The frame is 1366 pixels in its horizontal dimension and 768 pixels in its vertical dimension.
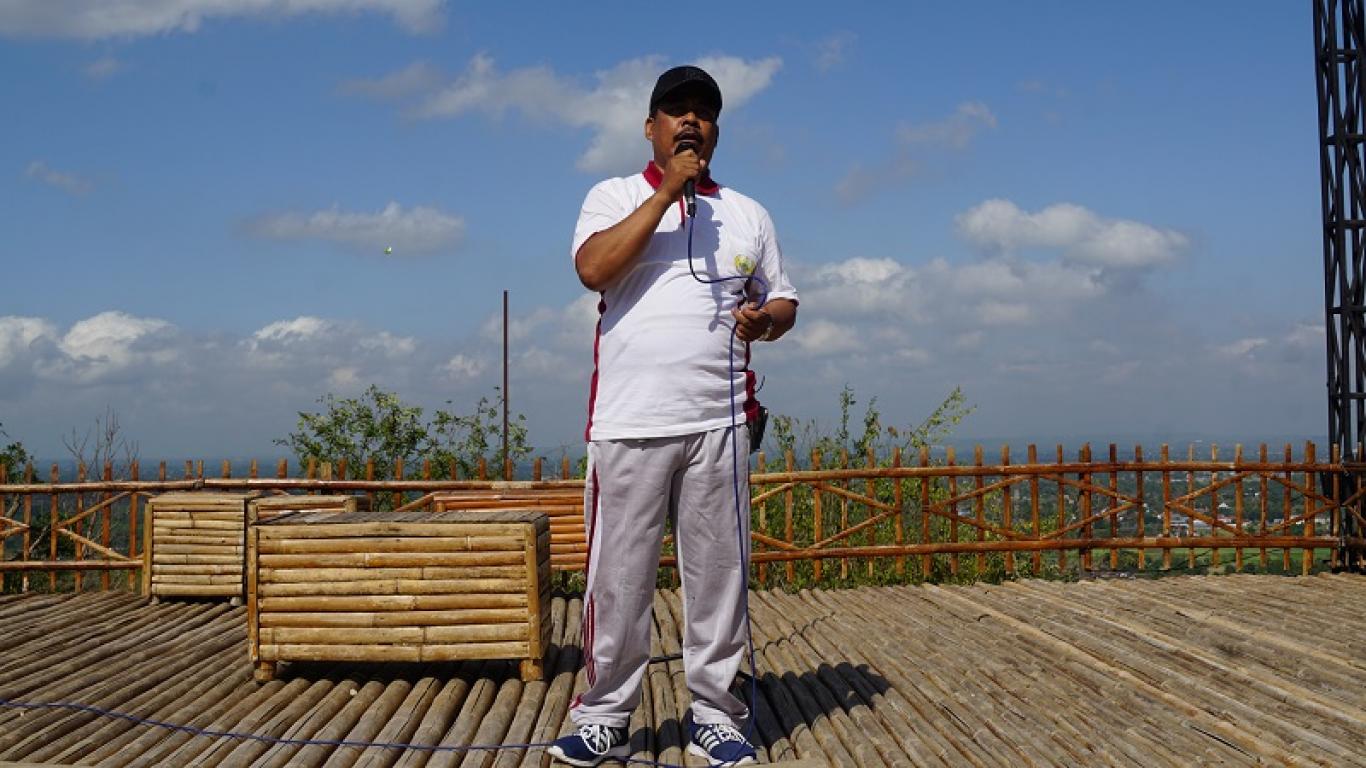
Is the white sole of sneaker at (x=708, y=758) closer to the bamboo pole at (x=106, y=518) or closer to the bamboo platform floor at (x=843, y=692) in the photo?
the bamboo platform floor at (x=843, y=692)

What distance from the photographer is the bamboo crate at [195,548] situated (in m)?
6.93

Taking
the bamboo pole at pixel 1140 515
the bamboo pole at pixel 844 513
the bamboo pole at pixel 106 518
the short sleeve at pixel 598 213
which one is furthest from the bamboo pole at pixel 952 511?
the bamboo pole at pixel 106 518

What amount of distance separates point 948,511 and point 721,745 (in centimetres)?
566

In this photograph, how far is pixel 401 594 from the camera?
444 cm

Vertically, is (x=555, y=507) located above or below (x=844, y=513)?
above

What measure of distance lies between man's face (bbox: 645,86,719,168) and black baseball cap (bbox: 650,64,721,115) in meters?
0.01

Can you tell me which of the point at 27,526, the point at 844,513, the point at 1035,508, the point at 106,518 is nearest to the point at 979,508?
the point at 1035,508

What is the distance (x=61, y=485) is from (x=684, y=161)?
23.8 feet

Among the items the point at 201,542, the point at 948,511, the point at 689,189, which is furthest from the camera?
the point at 948,511

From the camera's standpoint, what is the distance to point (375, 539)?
4.45 m

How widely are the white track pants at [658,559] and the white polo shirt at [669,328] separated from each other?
0.25 ft

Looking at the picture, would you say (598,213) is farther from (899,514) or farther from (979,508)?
(979,508)

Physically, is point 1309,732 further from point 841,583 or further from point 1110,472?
point 1110,472

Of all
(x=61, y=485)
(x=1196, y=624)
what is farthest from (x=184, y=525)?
(x=1196, y=624)
